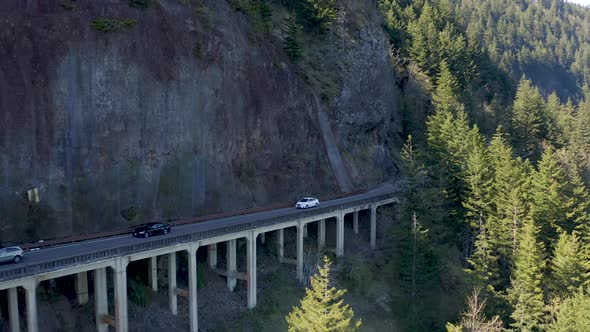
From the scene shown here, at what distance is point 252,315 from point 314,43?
37.0 m

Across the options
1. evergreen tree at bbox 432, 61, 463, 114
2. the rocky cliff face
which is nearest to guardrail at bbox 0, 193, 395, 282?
the rocky cliff face

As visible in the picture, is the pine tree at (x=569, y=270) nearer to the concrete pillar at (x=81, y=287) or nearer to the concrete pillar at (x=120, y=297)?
the concrete pillar at (x=120, y=297)

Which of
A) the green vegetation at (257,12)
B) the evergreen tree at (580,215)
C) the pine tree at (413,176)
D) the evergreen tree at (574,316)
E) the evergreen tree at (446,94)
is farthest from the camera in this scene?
the evergreen tree at (446,94)

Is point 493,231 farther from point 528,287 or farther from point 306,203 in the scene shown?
point 306,203

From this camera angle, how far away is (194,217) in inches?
1684

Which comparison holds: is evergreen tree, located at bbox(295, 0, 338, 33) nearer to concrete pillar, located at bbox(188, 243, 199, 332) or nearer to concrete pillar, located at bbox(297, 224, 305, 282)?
concrete pillar, located at bbox(297, 224, 305, 282)

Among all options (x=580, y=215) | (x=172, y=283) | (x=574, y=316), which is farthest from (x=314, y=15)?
(x=574, y=316)

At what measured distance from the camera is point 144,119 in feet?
133

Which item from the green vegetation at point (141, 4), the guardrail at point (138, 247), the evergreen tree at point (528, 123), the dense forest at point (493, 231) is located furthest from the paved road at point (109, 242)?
the evergreen tree at point (528, 123)

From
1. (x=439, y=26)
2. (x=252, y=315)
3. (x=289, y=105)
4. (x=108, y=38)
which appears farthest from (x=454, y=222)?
(x=439, y=26)

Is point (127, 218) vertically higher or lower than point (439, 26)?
lower

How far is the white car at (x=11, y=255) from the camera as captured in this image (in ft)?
90.9

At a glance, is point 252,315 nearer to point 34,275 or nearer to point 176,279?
point 176,279

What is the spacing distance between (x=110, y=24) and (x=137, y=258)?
18189mm
